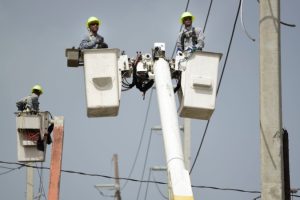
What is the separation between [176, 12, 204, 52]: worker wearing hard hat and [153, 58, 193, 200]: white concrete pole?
1543mm

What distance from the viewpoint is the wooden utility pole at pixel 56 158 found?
11.8 meters

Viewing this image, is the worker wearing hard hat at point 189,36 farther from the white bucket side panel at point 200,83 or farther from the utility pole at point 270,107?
the utility pole at point 270,107

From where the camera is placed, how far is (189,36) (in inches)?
465

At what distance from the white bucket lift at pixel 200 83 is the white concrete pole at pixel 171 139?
1.41ft

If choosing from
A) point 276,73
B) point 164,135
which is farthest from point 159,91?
point 276,73

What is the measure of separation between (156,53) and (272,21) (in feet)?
8.00

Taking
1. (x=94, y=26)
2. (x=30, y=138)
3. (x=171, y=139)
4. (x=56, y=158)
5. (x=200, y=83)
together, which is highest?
(x=94, y=26)

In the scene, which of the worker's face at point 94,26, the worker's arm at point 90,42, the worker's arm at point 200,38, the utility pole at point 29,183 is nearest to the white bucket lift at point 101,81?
the worker's arm at point 90,42

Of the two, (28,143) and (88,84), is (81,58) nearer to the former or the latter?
(88,84)

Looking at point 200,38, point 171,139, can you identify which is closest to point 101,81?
point 171,139

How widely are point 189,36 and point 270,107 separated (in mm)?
3400

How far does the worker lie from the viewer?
37.7 feet

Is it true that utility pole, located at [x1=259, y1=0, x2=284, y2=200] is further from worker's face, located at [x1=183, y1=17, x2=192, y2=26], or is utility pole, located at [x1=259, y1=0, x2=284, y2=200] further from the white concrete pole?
worker's face, located at [x1=183, y1=17, x2=192, y2=26]

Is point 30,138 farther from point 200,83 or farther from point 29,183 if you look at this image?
point 29,183
